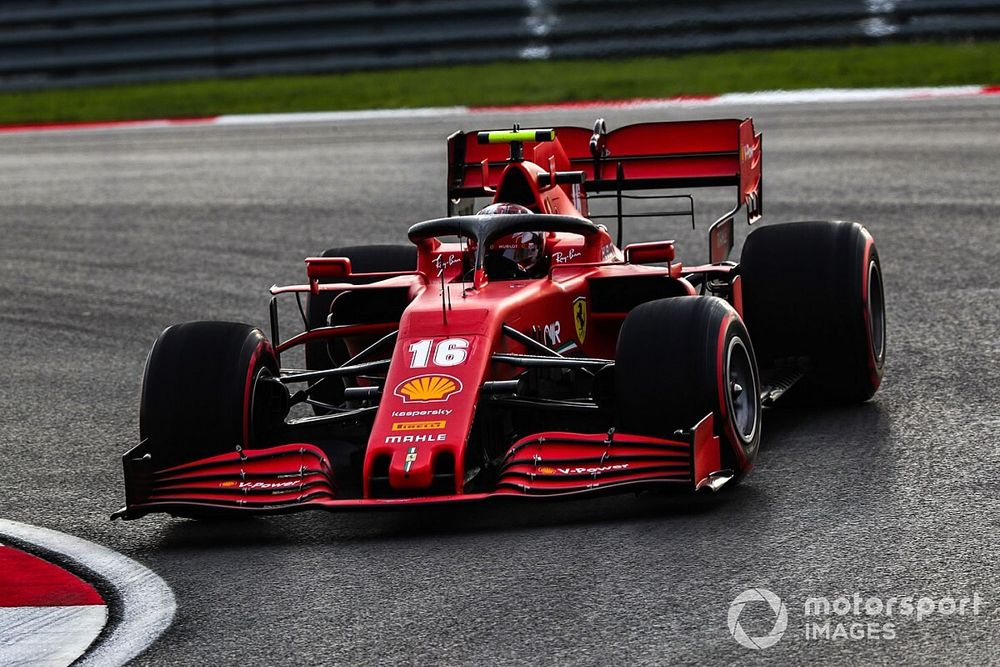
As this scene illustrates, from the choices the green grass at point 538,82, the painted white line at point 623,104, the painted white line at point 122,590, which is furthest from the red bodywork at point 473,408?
the green grass at point 538,82

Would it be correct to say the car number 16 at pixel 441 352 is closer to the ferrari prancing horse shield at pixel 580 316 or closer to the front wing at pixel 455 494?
the front wing at pixel 455 494

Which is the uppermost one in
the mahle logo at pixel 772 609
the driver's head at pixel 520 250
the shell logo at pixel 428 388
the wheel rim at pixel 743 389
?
the driver's head at pixel 520 250

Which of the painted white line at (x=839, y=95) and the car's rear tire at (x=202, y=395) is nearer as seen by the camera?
the car's rear tire at (x=202, y=395)

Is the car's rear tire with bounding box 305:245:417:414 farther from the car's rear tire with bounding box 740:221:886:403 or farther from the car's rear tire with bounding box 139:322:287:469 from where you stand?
the car's rear tire with bounding box 740:221:886:403

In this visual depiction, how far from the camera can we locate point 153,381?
661cm

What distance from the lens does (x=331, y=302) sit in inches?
321

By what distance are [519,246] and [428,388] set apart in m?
1.29

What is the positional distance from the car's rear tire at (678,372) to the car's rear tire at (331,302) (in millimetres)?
1696

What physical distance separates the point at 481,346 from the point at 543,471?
2.23ft

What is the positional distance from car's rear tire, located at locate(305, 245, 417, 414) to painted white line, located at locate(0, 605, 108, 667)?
2.16 metres

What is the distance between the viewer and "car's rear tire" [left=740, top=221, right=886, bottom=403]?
778 cm

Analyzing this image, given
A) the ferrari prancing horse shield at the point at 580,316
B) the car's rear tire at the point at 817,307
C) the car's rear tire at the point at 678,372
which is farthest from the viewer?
the car's rear tire at the point at 817,307

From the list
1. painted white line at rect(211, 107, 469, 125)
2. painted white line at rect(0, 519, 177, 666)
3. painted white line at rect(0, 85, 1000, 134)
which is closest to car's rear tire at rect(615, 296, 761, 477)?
painted white line at rect(0, 519, 177, 666)

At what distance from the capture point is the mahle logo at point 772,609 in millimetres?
4750
